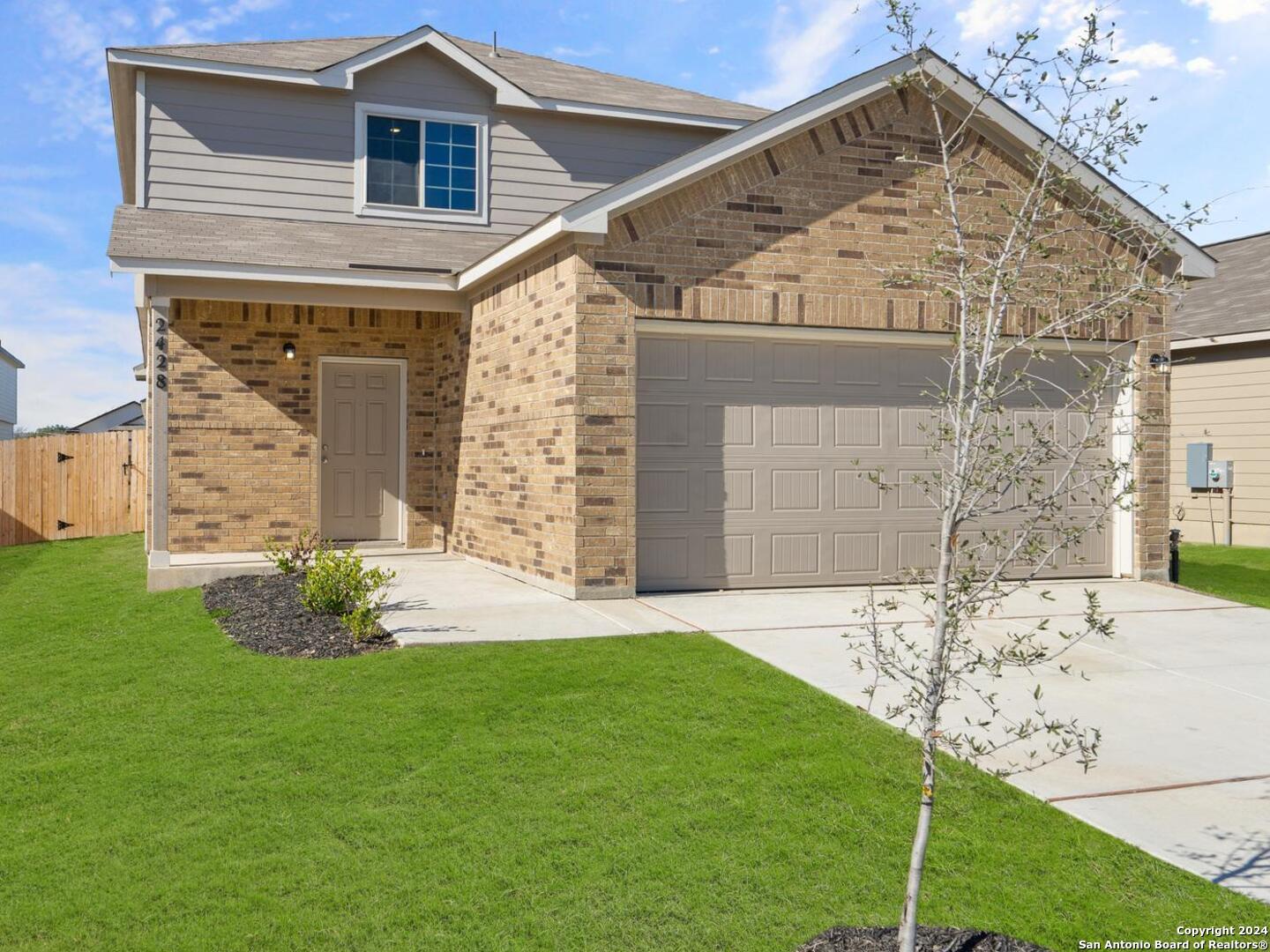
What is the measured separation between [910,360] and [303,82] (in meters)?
8.26

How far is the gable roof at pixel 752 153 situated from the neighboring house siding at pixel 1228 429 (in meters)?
6.83

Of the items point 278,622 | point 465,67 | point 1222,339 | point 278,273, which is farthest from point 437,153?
point 1222,339

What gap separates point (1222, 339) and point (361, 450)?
12.8 m

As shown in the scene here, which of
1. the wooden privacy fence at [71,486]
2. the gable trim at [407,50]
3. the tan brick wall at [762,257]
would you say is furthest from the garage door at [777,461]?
the wooden privacy fence at [71,486]

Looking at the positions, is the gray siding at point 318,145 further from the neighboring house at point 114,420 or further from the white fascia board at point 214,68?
the neighboring house at point 114,420

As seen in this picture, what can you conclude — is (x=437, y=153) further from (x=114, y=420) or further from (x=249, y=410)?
(x=114, y=420)

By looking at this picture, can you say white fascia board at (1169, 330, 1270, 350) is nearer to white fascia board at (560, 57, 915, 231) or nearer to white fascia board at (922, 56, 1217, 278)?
white fascia board at (922, 56, 1217, 278)

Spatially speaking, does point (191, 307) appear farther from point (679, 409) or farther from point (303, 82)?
point (679, 409)

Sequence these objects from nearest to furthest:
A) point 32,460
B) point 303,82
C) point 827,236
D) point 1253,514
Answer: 1. point 827,236
2. point 303,82
3. point 1253,514
4. point 32,460

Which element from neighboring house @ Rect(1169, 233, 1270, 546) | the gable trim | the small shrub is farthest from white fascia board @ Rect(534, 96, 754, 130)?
neighboring house @ Rect(1169, 233, 1270, 546)

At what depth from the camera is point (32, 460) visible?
1780cm

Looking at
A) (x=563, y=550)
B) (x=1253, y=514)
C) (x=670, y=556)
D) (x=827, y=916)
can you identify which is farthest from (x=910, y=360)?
(x=1253, y=514)

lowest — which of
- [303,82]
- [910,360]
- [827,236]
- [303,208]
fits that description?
[910,360]

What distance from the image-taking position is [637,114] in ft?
48.2
